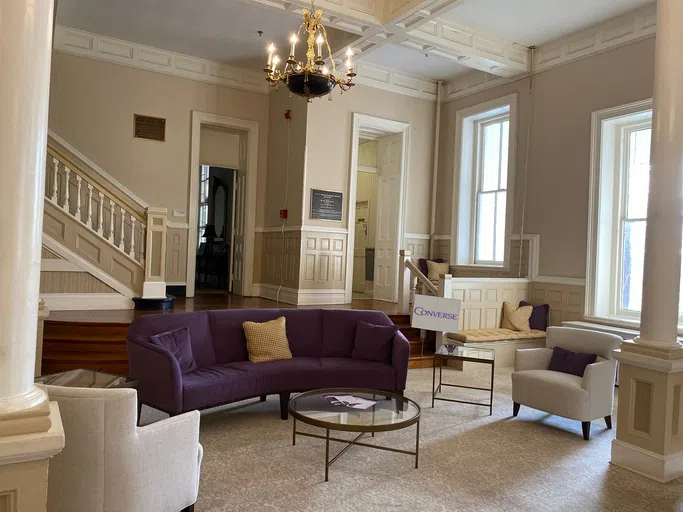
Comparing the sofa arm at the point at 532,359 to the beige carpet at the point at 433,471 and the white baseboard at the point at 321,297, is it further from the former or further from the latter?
the white baseboard at the point at 321,297

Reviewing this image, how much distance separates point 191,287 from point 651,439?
6.82m

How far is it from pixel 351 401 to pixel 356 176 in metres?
5.59

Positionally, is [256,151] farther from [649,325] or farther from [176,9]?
[649,325]

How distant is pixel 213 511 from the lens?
2.87 m

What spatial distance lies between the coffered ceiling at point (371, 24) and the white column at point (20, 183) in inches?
183

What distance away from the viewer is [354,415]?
347 centimetres

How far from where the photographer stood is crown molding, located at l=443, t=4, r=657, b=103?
639cm

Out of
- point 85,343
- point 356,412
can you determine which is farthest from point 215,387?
point 85,343

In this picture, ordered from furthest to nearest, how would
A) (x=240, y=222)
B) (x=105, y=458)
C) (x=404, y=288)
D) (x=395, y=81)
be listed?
(x=240, y=222) → (x=395, y=81) → (x=404, y=288) → (x=105, y=458)

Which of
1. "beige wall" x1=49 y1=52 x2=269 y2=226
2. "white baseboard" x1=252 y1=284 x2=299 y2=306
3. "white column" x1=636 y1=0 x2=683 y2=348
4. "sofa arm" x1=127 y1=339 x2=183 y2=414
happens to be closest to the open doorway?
"white baseboard" x1=252 y1=284 x2=299 y2=306

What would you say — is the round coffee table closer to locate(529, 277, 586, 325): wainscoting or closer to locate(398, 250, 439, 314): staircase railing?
locate(398, 250, 439, 314): staircase railing

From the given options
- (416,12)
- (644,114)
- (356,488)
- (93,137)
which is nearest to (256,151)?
(93,137)

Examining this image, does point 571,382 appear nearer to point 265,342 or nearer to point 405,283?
point 265,342

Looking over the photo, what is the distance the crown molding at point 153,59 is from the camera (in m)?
7.57
